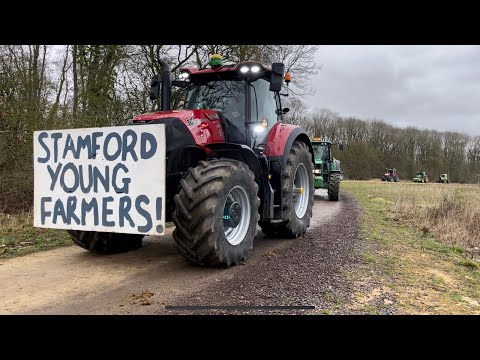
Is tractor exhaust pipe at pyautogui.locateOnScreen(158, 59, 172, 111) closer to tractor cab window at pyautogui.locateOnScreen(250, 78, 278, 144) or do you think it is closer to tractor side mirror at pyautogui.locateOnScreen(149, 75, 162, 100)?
tractor side mirror at pyautogui.locateOnScreen(149, 75, 162, 100)

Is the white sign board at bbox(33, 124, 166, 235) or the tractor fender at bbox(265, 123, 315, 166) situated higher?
the tractor fender at bbox(265, 123, 315, 166)

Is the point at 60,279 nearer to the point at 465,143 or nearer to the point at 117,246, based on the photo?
the point at 117,246

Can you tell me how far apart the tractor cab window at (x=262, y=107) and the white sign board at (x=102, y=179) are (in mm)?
2196

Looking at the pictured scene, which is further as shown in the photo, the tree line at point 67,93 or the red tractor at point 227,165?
the tree line at point 67,93

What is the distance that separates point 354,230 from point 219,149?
12.5 feet

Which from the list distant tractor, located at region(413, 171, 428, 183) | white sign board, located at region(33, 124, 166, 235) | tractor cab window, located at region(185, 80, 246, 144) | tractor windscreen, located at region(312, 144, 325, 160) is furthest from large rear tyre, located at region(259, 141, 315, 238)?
distant tractor, located at region(413, 171, 428, 183)

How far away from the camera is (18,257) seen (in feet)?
17.4

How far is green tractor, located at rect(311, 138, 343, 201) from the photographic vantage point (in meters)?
14.5

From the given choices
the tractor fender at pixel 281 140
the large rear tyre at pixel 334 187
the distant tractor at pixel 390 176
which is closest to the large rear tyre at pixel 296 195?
the tractor fender at pixel 281 140

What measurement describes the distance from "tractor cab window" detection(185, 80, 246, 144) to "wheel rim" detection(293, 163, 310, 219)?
68.0 inches

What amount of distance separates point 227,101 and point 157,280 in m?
2.86

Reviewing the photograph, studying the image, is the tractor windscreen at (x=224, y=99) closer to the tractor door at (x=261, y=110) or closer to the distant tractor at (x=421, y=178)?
the tractor door at (x=261, y=110)

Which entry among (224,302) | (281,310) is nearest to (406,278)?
(281,310)

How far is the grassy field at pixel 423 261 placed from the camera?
3717 millimetres
